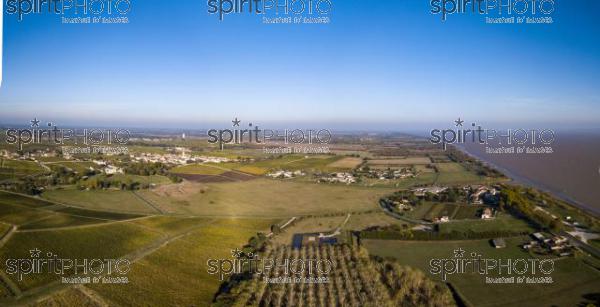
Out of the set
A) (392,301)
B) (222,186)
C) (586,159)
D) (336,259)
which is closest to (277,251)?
(336,259)

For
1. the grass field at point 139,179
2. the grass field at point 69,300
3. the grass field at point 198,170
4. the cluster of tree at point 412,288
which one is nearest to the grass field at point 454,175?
the grass field at point 198,170

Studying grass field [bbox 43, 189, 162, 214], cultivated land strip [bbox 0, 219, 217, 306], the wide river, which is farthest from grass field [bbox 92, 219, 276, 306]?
the wide river

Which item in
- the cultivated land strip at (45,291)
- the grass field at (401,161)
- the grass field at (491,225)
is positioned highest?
the grass field at (401,161)

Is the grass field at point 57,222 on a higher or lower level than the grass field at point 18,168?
lower

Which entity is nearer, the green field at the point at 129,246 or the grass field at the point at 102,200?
the green field at the point at 129,246

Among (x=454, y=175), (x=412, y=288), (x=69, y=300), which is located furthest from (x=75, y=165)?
(x=454, y=175)

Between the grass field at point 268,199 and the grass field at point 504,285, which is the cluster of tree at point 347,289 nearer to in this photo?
the grass field at point 504,285

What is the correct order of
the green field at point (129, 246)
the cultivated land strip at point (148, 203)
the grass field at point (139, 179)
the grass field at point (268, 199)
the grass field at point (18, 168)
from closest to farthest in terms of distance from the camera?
1. the green field at point (129, 246)
2. the cultivated land strip at point (148, 203)
3. the grass field at point (268, 199)
4. the grass field at point (18, 168)
5. the grass field at point (139, 179)
